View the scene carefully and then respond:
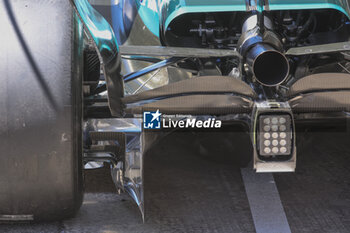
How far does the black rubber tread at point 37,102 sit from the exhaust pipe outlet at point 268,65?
2.46ft

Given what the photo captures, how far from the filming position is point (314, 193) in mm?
3346

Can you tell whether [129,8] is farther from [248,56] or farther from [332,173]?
[332,173]

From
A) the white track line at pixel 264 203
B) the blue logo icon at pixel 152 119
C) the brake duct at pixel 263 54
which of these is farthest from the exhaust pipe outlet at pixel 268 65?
the white track line at pixel 264 203

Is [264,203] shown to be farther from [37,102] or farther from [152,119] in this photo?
[37,102]

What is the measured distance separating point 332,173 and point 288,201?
55 cm

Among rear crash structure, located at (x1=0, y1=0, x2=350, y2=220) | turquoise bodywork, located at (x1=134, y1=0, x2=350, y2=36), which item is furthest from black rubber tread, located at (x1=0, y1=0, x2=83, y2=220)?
turquoise bodywork, located at (x1=134, y1=0, x2=350, y2=36)

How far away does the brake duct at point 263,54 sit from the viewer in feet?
8.71

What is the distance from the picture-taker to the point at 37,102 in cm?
259

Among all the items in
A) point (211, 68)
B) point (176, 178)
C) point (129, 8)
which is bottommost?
point (176, 178)

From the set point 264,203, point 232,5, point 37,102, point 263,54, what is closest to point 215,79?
point 263,54

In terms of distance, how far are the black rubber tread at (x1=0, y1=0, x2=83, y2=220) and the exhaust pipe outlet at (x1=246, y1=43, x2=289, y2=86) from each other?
2.46 ft

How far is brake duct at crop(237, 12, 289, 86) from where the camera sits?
2.66m

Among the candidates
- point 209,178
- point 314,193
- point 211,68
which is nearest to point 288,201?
point 314,193

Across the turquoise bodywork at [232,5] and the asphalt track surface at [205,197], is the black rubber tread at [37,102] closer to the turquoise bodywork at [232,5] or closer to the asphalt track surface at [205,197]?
the asphalt track surface at [205,197]
